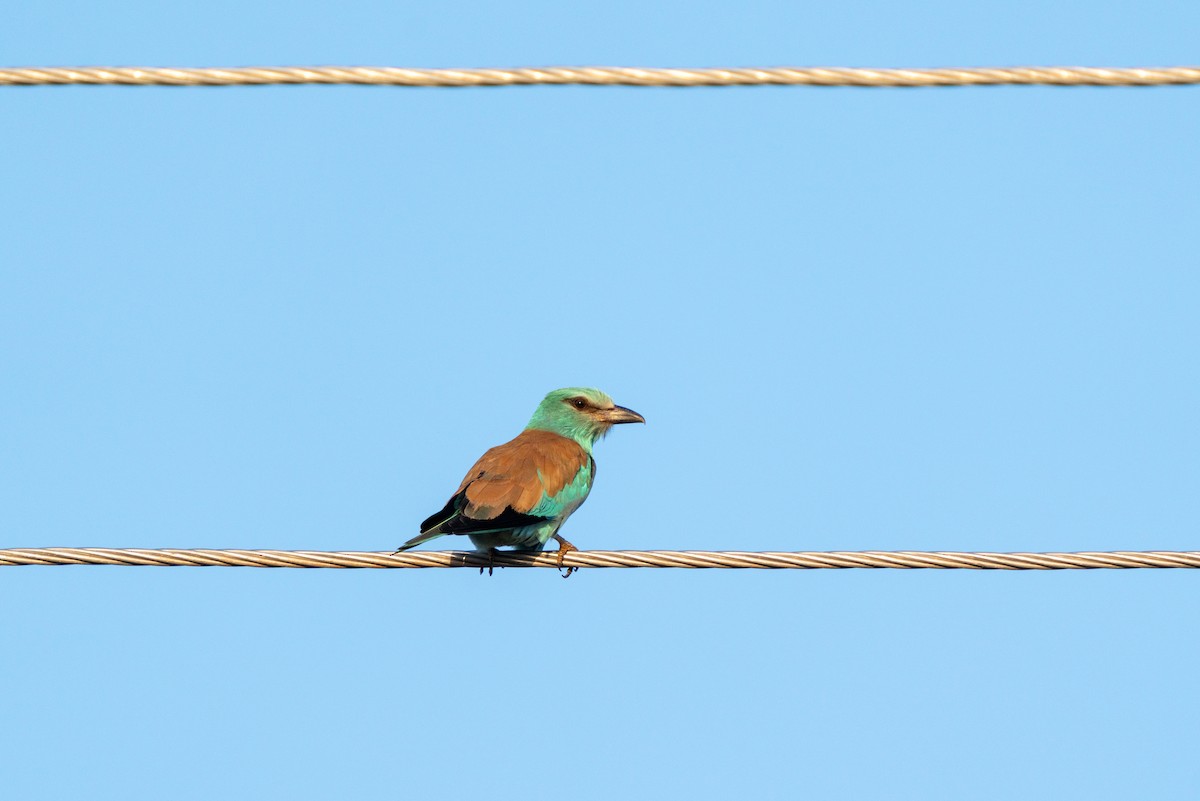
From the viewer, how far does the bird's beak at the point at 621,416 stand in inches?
357

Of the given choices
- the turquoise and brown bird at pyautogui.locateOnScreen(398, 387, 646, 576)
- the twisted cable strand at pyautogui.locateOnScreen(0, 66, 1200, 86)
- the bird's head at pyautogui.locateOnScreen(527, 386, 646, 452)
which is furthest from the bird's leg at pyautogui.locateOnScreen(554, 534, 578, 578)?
the twisted cable strand at pyautogui.locateOnScreen(0, 66, 1200, 86)

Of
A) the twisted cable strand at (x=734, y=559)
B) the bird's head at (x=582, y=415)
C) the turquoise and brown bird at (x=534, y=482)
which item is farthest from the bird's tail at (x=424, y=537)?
the bird's head at (x=582, y=415)

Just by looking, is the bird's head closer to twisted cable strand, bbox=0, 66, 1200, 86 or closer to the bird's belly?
the bird's belly

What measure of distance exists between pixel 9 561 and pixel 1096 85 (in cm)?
375

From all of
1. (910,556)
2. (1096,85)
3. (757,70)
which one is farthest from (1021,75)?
(910,556)

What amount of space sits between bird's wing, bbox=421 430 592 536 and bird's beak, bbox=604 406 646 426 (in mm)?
615

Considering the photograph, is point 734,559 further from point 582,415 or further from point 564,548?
point 582,415

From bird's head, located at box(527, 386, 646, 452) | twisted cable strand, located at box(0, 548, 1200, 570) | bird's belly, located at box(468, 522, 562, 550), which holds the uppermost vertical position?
bird's head, located at box(527, 386, 646, 452)

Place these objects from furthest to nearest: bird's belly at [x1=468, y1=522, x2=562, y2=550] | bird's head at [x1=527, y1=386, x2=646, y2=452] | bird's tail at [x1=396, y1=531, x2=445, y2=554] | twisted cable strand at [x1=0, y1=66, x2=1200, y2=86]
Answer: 1. bird's head at [x1=527, y1=386, x2=646, y2=452]
2. bird's belly at [x1=468, y1=522, x2=562, y2=550]
3. bird's tail at [x1=396, y1=531, x2=445, y2=554]
4. twisted cable strand at [x1=0, y1=66, x2=1200, y2=86]

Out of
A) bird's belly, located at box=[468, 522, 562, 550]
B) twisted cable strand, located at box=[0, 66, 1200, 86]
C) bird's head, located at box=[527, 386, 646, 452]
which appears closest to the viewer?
twisted cable strand, located at box=[0, 66, 1200, 86]

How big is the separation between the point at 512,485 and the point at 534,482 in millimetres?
201

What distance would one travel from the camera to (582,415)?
904 centimetres

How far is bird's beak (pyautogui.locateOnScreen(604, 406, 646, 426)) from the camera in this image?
9.07m

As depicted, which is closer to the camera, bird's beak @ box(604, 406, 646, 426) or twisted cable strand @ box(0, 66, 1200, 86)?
twisted cable strand @ box(0, 66, 1200, 86)
